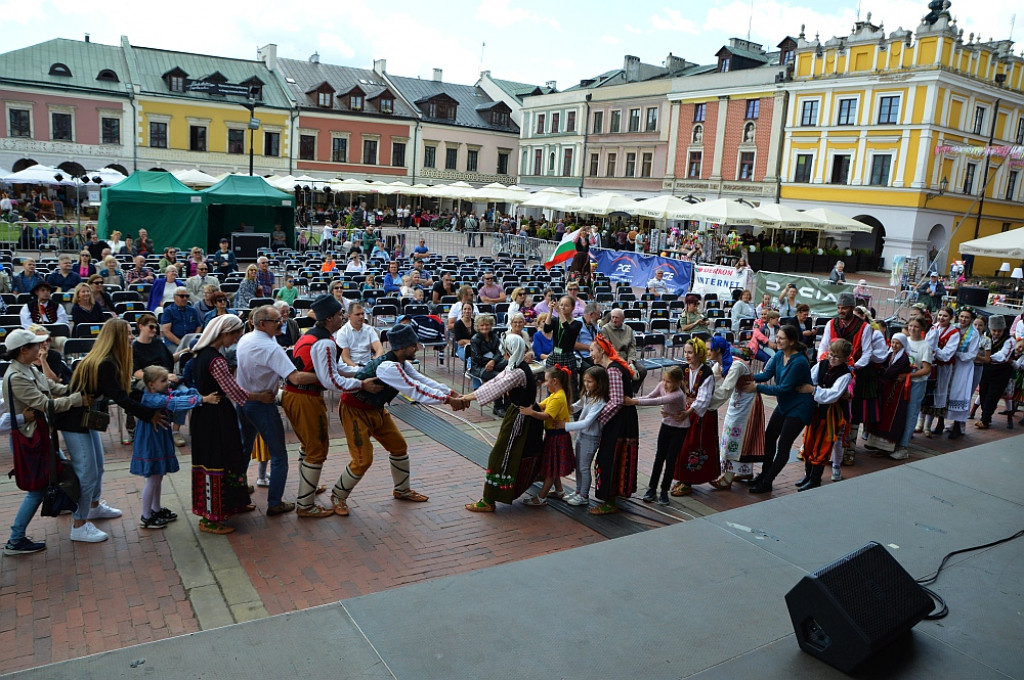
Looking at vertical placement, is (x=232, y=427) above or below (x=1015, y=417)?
above

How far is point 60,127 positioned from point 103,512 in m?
44.1

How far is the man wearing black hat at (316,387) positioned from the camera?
586 centimetres

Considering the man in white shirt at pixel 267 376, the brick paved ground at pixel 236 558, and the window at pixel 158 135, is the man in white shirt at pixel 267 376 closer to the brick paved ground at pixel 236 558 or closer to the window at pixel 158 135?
the brick paved ground at pixel 236 558

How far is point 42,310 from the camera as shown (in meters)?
9.77

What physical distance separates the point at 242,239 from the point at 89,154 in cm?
2464

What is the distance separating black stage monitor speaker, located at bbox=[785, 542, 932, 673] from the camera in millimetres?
3443

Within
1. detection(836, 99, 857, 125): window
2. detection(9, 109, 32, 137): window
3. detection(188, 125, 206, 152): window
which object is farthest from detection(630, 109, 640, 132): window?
detection(9, 109, 32, 137): window

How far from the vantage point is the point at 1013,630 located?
396cm

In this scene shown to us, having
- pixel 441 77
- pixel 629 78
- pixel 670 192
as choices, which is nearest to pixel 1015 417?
pixel 670 192

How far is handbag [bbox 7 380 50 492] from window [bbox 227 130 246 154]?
4577 cm

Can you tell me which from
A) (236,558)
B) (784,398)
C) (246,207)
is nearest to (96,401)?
(236,558)

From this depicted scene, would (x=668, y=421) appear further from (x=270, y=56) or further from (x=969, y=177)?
(x=270, y=56)

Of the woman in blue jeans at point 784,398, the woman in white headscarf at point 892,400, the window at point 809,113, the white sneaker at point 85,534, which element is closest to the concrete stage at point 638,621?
the woman in blue jeans at point 784,398

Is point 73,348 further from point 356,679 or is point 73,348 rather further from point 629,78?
point 629,78
